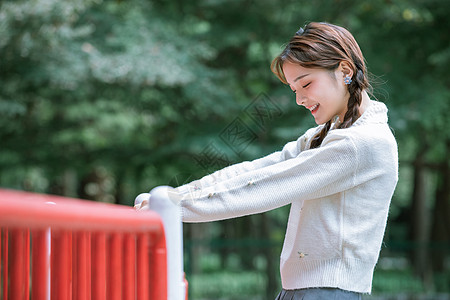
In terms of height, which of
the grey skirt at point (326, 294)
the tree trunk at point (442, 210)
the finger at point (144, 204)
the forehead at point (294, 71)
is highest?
the tree trunk at point (442, 210)

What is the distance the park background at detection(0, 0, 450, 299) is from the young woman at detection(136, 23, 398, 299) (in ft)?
15.6

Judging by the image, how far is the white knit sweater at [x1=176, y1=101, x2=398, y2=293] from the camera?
5.16 feet

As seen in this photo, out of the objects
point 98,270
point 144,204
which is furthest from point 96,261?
point 144,204

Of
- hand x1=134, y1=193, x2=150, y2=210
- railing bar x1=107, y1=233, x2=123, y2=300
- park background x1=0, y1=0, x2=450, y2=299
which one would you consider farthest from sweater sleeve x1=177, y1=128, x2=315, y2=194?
park background x1=0, y1=0, x2=450, y2=299

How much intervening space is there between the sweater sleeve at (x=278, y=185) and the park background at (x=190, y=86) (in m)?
4.90

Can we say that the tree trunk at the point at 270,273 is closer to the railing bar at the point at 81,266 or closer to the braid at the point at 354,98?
the braid at the point at 354,98

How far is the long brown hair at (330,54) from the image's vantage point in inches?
68.4

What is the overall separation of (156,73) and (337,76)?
19.2 feet

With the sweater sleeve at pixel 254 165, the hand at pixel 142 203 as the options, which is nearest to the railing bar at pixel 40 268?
the hand at pixel 142 203

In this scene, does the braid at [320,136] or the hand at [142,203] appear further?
the braid at [320,136]

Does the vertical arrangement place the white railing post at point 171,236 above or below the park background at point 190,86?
below

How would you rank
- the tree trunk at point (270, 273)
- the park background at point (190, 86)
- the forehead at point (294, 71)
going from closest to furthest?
the forehead at point (294, 71) → the park background at point (190, 86) → the tree trunk at point (270, 273)

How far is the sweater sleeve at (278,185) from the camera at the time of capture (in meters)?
1.53

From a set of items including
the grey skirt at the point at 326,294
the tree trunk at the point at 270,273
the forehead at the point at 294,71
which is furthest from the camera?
the tree trunk at the point at 270,273
